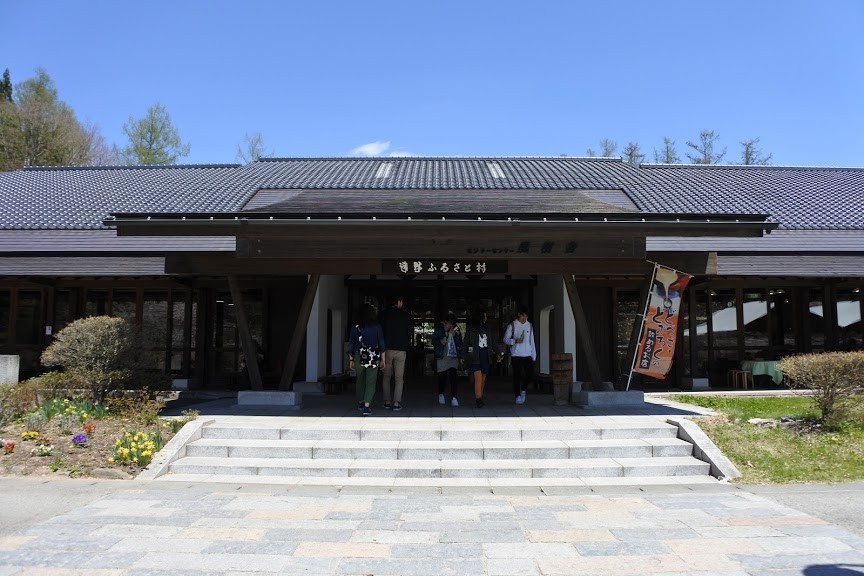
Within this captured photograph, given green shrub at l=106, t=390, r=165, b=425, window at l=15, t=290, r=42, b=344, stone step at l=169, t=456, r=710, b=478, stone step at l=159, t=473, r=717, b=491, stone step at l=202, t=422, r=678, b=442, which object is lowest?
stone step at l=159, t=473, r=717, b=491

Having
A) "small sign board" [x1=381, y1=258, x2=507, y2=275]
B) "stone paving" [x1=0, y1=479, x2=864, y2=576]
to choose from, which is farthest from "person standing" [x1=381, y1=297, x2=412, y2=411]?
"stone paving" [x1=0, y1=479, x2=864, y2=576]

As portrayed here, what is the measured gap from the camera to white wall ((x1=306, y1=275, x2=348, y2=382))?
40.4 ft

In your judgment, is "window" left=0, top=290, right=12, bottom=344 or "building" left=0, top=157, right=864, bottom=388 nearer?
"building" left=0, top=157, right=864, bottom=388

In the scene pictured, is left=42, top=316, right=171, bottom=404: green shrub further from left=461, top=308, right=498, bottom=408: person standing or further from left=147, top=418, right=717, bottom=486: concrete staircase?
left=461, top=308, right=498, bottom=408: person standing

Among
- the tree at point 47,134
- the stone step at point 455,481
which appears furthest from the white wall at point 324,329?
the tree at point 47,134

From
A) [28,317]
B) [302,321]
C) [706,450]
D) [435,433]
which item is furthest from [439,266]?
[28,317]

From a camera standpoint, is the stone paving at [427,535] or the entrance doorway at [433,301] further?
the entrance doorway at [433,301]

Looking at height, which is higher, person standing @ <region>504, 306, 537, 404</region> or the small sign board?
the small sign board

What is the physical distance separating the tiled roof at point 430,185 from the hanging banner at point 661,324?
3164 mm

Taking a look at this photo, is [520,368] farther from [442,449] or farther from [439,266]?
[442,449]

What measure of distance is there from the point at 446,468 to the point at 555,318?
21.9 ft

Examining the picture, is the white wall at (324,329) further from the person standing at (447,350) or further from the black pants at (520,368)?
the black pants at (520,368)

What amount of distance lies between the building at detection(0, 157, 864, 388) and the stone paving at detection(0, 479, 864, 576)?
3930mm

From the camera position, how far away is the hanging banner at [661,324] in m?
9.78
